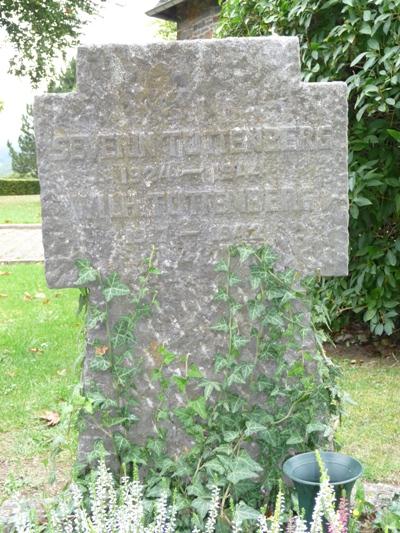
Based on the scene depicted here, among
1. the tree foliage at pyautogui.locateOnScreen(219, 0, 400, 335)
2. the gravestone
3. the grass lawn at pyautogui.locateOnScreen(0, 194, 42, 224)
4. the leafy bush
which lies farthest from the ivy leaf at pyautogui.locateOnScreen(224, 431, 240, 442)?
the grass lawn at pyautogui.locateOnScreen(0, 194, 42, 224)

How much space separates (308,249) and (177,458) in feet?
3.14

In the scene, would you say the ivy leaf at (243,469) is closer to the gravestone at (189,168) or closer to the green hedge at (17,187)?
the gravestone at (189,168)

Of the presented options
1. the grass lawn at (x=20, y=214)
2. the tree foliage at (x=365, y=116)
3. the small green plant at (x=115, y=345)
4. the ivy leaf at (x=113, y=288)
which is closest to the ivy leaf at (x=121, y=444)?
the small green plant at (x=115, y=345)

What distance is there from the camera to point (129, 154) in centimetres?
264

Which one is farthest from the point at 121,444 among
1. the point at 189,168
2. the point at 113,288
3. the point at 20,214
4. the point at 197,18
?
the point at 20,214

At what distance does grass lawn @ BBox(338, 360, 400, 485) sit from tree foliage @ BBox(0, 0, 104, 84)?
55.3 ft

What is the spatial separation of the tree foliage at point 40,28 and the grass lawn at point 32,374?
13380mm

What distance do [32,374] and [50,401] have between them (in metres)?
0.56

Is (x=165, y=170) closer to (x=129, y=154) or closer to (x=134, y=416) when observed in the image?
(x=129, y=154)

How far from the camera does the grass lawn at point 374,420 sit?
3.36m

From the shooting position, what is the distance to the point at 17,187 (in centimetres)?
3002

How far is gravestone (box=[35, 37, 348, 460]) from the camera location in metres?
2.61

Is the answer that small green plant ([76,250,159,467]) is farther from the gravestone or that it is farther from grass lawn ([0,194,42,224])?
grass lawn ([0,194,42,224])

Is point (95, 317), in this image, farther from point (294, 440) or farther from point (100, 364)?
point (294, 440)
